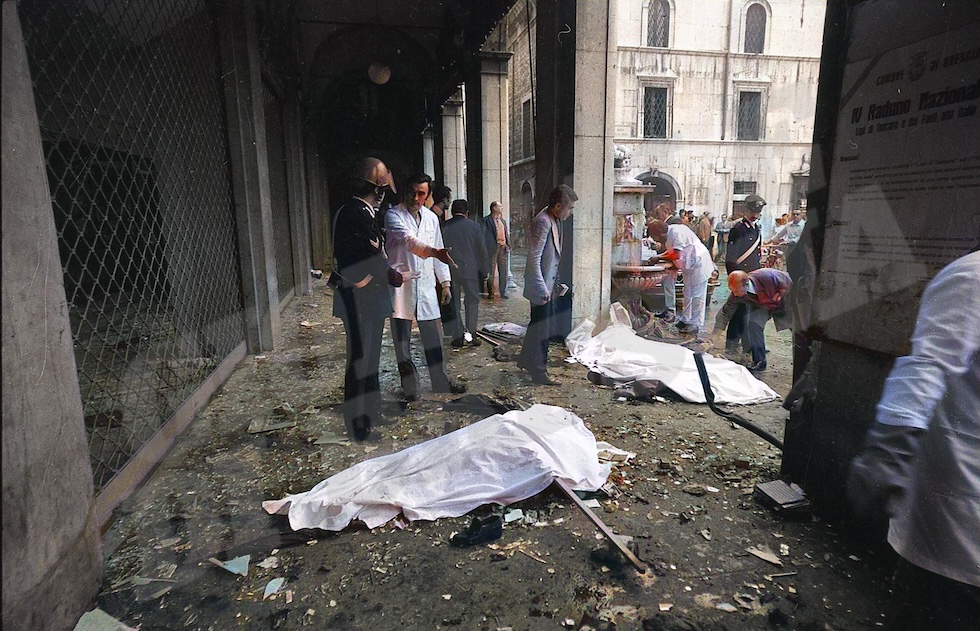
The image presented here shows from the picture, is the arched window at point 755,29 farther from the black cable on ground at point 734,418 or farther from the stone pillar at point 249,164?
the black cable on ground at point 734,418

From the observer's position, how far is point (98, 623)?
2.12 metres

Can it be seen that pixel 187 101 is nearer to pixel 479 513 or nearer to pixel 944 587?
pixel 479 513

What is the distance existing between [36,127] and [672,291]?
281 inches

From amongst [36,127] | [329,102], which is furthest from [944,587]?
[329,102]

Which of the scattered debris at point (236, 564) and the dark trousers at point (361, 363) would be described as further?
the dark trousers at point (361, 363)

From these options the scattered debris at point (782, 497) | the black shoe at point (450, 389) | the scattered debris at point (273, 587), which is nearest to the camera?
the scattered debris at point (273, 587)

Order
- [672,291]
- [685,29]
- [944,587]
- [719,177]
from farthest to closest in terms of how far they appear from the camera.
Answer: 1. [719,177]
2. [685,29]
3. [672,291]
4. [944,587]

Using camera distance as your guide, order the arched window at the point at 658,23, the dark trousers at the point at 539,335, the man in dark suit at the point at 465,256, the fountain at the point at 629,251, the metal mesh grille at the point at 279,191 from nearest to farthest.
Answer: the dark trousers at the point at 539,335
the man in dark suit at the point at 465,256
the fountain at the point at 629,251
the metal mesh grille at the point at 279,191
the arched window at the point at 658,23

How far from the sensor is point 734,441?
152 inches

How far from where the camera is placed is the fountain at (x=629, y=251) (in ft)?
24.6

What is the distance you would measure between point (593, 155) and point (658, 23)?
2273cm

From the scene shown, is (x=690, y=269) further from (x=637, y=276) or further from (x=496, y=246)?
(x=496, y=246)

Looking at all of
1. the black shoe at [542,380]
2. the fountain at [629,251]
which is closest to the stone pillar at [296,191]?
the fountain at [629,251]

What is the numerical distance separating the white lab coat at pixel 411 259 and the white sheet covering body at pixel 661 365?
2018 millimetres
